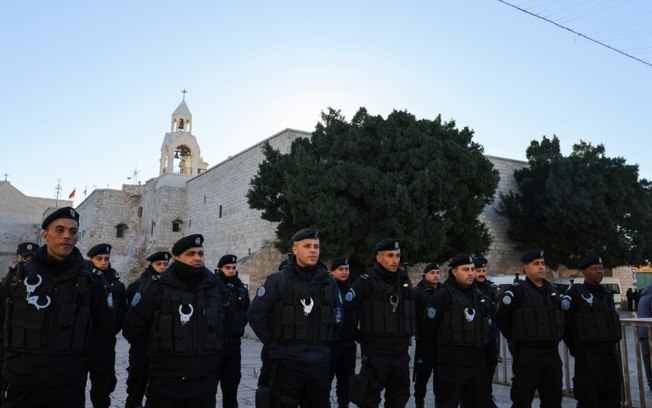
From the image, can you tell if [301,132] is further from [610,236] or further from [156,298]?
[156,298]

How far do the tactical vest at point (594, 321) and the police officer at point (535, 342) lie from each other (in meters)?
0.35

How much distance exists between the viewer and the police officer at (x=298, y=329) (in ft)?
11.8

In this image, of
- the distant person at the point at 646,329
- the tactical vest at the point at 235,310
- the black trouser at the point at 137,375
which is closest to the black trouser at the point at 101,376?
the black trouser at the point at 137,375

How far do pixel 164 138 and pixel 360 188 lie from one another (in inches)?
730

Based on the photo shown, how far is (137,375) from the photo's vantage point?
481cm

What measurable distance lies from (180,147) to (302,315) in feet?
89.0

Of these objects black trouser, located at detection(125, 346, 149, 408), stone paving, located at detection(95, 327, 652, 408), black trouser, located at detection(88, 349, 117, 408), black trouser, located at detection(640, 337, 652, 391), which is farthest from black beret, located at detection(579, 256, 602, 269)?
black trouser, located at detection(88, 349, 117, 408)

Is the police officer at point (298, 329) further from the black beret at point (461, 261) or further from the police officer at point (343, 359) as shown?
the police officer at point (343, 359)

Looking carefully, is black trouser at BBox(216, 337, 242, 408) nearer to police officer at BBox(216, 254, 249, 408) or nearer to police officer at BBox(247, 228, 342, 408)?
police officer at BBox(216, 254, 249, 408)

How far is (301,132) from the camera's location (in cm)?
1942

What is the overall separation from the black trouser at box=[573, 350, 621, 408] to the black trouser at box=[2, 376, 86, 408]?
4342 millimetres

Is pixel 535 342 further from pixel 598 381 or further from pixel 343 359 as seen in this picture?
pixel 343 359

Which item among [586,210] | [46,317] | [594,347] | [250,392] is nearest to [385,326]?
[594,347]

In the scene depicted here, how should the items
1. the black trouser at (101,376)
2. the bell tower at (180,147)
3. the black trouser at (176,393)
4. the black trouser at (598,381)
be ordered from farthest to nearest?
the bell tower at (180,147), the black trouser at (101,376), the black trouser at (598,381), the black trouser at (176,393)
